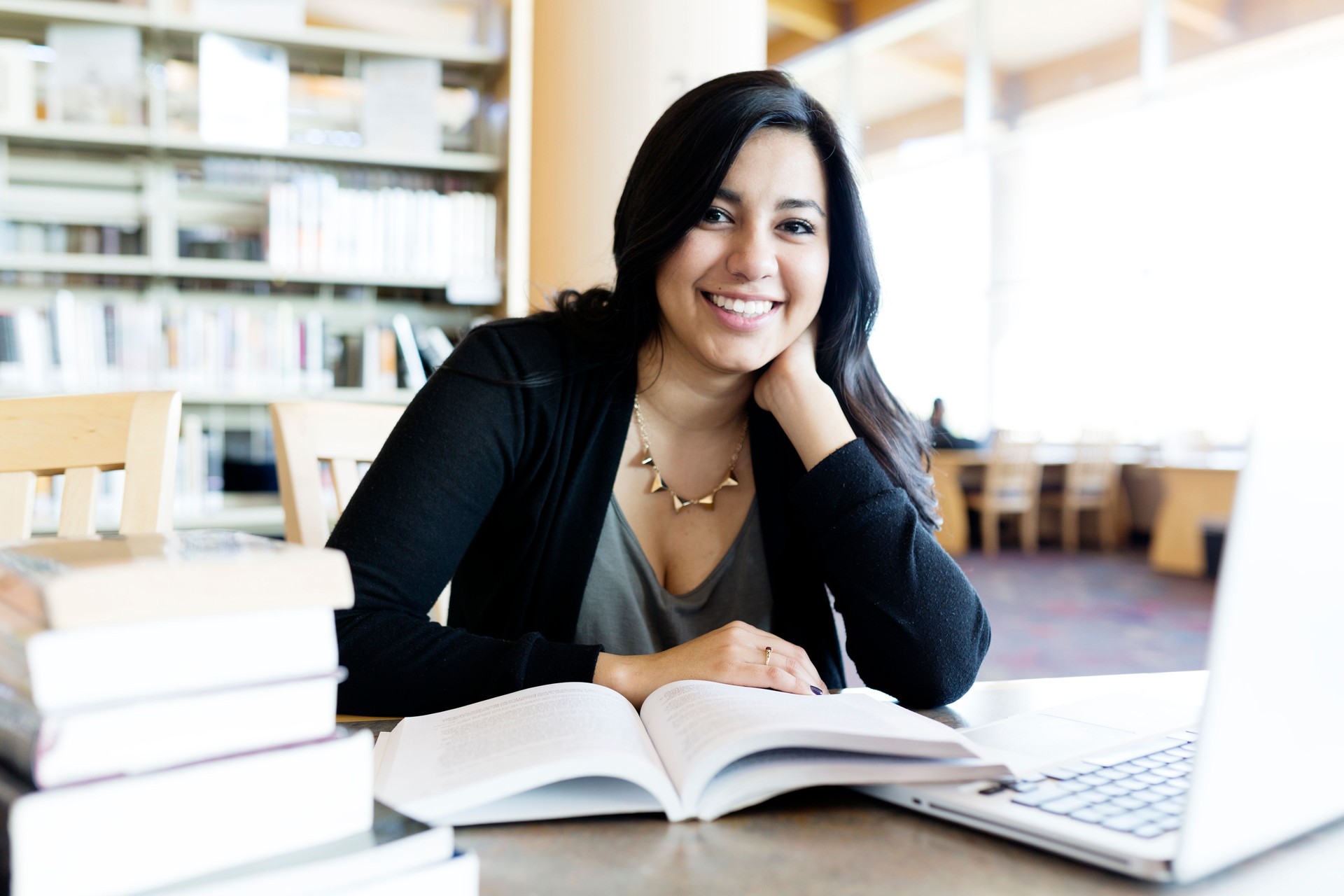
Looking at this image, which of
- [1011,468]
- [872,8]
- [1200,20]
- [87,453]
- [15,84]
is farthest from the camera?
[872,8]

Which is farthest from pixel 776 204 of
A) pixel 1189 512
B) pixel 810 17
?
pixel 810 17

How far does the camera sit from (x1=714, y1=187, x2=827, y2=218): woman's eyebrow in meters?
1.23

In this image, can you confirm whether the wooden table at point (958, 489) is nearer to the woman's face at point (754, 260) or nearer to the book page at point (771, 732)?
the woman's face at point (754, 260)

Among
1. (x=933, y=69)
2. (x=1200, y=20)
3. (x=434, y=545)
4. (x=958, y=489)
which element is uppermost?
(x=933, y=69)

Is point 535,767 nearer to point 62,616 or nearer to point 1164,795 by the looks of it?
point 62,616

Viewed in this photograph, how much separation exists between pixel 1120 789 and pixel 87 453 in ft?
3.63

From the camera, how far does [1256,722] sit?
18.7 inches

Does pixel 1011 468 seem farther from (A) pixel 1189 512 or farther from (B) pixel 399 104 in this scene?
(B) pixel 399 104

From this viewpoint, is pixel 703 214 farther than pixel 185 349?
No

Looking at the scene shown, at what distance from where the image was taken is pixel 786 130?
4.17ft

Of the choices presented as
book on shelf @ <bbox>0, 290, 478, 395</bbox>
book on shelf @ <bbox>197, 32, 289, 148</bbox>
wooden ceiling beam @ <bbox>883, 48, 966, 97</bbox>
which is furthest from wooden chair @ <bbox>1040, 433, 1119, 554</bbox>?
book on shelf @ <bbox>197, 32, 289, 148</bbox>

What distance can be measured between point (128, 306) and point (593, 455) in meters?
2.24

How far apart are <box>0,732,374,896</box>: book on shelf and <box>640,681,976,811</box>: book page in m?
0.22

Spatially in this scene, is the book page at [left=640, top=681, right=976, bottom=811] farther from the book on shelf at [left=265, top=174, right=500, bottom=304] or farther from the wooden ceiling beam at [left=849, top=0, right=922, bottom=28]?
the wooden ceiling beam at [left=849, top=0, right=922, bottom=28]
